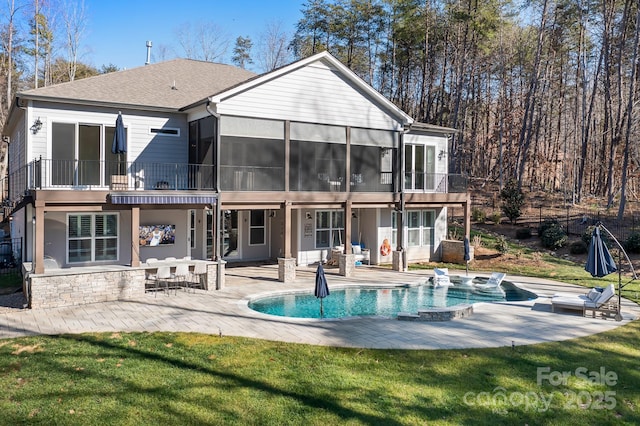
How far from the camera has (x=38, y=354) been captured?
8.77 meters

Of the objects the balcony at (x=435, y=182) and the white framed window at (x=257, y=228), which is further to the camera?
the balcony at (x=435, y=182)

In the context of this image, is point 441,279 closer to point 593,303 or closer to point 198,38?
point 593,303

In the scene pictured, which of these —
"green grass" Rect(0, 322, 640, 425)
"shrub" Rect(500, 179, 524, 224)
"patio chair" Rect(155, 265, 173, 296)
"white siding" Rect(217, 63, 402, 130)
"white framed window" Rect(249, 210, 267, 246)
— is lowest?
"green grass" Rect(0, 322, 640, 425)

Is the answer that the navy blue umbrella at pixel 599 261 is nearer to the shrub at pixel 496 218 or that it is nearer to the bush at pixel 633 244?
the bush at pixel 633 244

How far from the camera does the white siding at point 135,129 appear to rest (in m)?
15.2

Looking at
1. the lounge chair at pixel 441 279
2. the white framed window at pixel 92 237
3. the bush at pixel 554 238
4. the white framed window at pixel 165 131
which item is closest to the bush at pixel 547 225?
the bush at pixel 554 238

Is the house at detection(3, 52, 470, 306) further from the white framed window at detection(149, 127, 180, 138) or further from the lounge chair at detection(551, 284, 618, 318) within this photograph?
the lounge chair at detection(551, 284, 618, 318)

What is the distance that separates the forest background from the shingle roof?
696 inches

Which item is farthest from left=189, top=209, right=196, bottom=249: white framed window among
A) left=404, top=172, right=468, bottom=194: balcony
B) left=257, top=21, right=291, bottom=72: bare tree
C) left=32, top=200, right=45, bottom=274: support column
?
left=257, top=21, right=291, bottom=72: bare tree

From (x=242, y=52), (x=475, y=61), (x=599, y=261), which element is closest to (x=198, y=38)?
(x=242, y=52)

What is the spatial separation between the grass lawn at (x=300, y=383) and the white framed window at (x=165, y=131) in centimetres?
926

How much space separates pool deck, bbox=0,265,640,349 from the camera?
1009cm

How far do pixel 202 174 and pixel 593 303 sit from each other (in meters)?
12.8

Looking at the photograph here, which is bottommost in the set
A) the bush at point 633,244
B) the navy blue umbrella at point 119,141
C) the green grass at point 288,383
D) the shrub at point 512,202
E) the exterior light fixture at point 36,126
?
the green grass at point 288,383
